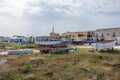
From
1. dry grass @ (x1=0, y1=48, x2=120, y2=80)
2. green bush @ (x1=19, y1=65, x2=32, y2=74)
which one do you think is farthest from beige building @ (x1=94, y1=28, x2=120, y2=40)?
green bush @ (x1=19, y1=65, x2=32, y2=74)

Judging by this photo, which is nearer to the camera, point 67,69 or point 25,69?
point 67,69

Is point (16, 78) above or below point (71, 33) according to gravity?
below

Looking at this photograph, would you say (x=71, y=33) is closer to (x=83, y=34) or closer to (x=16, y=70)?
(x=83, y=34)

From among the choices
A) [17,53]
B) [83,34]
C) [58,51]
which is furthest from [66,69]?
[83,34]

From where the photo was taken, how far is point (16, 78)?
819 inches

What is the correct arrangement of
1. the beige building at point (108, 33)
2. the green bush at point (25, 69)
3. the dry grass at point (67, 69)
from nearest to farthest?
the dry grass at point (67, 69)
the green bush at point (25, 69)
the beige building at point (108, 33)

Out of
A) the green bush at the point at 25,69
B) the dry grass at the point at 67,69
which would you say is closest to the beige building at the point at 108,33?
the dry grass at the point at 67,69

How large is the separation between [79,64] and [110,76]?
4.70 m

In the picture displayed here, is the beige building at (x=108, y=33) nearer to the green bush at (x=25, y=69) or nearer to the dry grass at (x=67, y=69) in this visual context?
the dry grass at (x=67, y=69)

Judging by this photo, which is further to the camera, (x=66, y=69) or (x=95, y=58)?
(x=95, y=58)

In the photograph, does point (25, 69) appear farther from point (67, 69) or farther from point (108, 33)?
point (108, 33)

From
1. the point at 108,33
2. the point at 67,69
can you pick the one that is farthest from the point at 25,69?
the point at 108,33

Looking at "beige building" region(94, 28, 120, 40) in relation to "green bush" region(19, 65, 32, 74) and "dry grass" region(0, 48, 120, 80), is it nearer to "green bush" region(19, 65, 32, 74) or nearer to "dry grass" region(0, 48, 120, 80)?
"dry grass" region(0, 48, 120, 80)

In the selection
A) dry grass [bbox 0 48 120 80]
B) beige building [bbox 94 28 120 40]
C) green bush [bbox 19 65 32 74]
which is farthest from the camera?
beige building [bbox 94 28 120 40]
